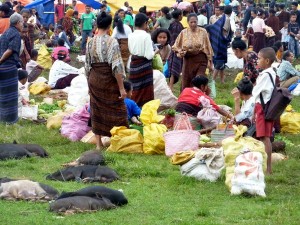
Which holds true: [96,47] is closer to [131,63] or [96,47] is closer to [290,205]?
[131,63]

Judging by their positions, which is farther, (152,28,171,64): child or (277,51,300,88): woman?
(277,51,300,88): woman

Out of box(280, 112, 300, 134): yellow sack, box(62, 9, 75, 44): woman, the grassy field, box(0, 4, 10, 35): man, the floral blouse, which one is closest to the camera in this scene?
the grassy field

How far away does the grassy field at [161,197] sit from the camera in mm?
8203

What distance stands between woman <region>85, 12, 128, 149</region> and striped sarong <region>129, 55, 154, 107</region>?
2.25m

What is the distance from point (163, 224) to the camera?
26.3ft

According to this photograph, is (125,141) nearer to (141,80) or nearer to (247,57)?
(141,80)

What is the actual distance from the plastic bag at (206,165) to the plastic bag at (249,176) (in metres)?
0.89

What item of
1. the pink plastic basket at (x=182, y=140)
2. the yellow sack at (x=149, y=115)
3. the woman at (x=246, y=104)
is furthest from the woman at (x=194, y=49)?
the pink plastic basket at (x=182, y=140)

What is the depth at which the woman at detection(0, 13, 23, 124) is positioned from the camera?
14.7 meters

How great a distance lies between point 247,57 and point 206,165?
4.69 metres

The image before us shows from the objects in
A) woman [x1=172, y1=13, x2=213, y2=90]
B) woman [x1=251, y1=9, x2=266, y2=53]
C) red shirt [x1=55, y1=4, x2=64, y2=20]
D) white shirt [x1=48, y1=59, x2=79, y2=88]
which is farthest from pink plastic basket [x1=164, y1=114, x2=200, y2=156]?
red shirt [x1=55, y1=4, x2=64, y2=20]

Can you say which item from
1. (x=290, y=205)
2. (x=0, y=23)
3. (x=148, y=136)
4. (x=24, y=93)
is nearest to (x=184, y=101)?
(x=148, y=136)

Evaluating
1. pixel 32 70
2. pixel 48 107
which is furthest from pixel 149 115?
pixel 32 70

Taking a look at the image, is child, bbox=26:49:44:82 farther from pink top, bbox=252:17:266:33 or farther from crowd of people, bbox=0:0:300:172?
pink top, bbox=252:17:266:33
